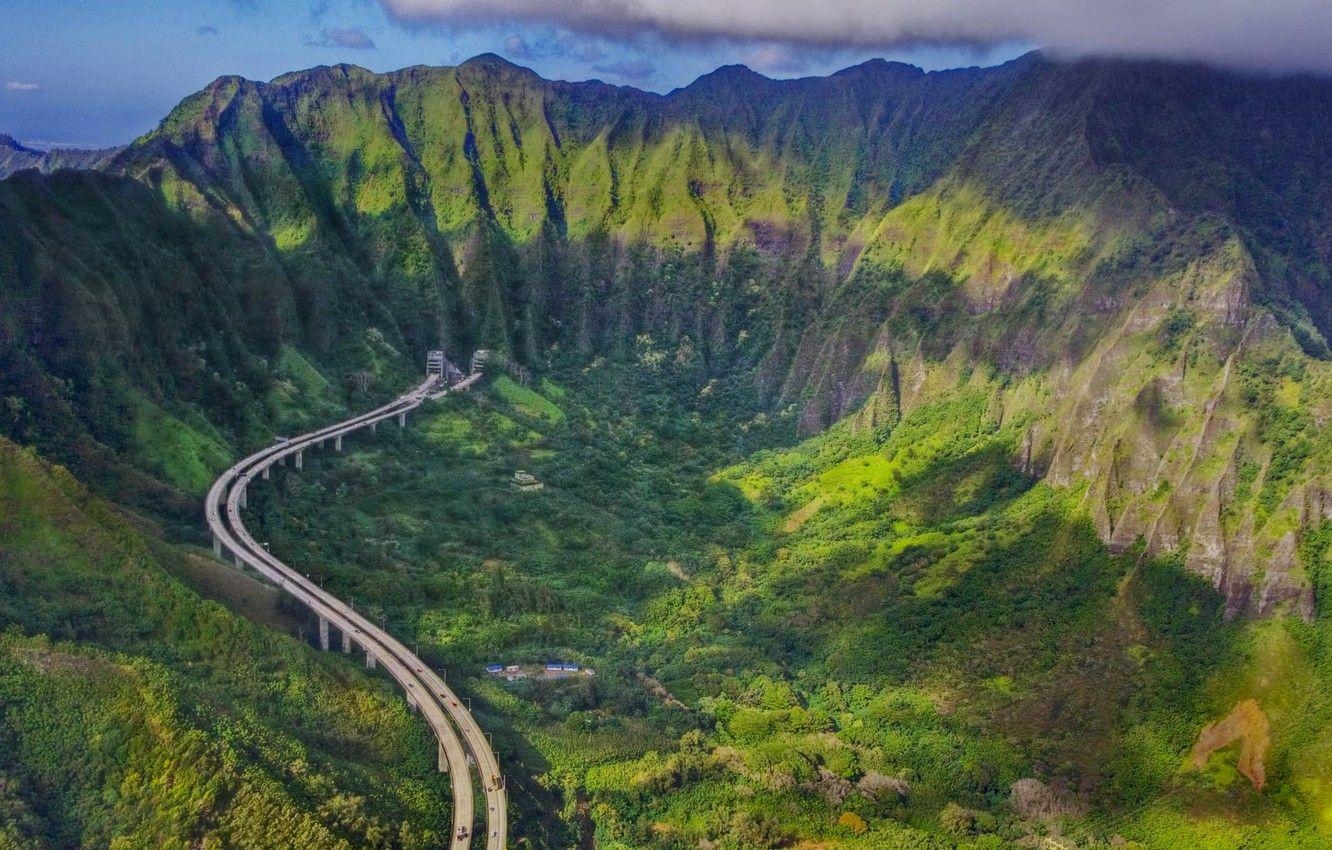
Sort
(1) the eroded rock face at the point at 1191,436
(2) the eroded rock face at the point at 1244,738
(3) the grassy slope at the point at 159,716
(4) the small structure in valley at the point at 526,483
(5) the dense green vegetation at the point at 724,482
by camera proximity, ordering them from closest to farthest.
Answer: (3) the grassy slope at the point at 159,716, (5) the dense green vegetation at the point at 724,482, (2) the eroded rock face at the point at 1244,738, (1) the eroded rock face at the point at 1191,436, (4) the small structure in valley at the point at 526,483

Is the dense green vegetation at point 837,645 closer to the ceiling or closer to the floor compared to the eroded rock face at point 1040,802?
closer to the ceiling

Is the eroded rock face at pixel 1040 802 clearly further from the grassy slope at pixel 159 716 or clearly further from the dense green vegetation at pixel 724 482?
the grassy slope at pixel 159 716

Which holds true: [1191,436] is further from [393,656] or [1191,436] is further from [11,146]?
[11,146]

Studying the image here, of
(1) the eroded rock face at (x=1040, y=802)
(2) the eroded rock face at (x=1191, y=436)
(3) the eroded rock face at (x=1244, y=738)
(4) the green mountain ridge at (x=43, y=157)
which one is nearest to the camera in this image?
(3) the eroded rock face at (x=1244, y=738)

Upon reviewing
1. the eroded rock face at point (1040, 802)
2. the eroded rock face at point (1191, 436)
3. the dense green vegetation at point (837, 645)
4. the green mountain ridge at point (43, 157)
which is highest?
the green mountain ridge at point (43, 157)

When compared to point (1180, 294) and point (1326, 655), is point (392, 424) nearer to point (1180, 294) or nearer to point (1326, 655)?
point (1180, 294)

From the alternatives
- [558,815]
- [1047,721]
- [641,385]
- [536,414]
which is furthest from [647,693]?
[641,385]

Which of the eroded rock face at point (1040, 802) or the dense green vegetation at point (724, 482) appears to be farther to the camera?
the eroded rock face at point (1040, 802)

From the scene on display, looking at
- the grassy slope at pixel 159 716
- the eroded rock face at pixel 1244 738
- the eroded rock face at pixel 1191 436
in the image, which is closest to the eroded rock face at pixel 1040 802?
the eroded rock face at pixel 1244 738
